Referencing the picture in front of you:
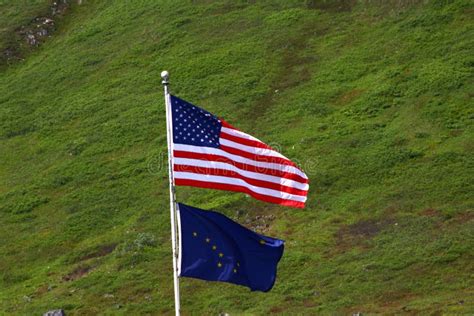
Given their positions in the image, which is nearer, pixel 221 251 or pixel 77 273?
pixel 221 251

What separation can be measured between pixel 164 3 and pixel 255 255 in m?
55.1

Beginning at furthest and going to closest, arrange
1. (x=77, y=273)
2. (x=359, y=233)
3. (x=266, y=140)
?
1. (x=266, y=140)
2. (x=77, y=273)
3. (x=359, y=233)

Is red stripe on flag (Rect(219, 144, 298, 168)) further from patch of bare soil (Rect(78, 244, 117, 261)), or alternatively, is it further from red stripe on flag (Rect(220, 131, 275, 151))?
patch of bare soil (Rect(78, 244, 117, 261))

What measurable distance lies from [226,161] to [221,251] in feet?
6.00

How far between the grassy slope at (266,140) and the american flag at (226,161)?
12570mm

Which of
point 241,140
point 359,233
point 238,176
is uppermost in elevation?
point 241,140

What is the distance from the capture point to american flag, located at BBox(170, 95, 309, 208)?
69.8ft

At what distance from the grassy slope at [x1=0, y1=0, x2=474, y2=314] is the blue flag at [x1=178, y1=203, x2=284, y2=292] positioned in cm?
1251

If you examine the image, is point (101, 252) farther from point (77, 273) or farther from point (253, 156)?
point (253, 156)

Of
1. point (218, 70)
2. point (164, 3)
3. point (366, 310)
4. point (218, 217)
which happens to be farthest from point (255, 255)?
point (164, 3)

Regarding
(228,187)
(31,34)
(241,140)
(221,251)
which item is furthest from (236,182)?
(31,34)

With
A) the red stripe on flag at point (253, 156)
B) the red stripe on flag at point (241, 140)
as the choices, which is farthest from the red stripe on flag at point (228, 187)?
the red stripe on flag at point (241, 140)

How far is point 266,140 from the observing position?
173ft

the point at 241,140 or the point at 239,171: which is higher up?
the point at 241,140
